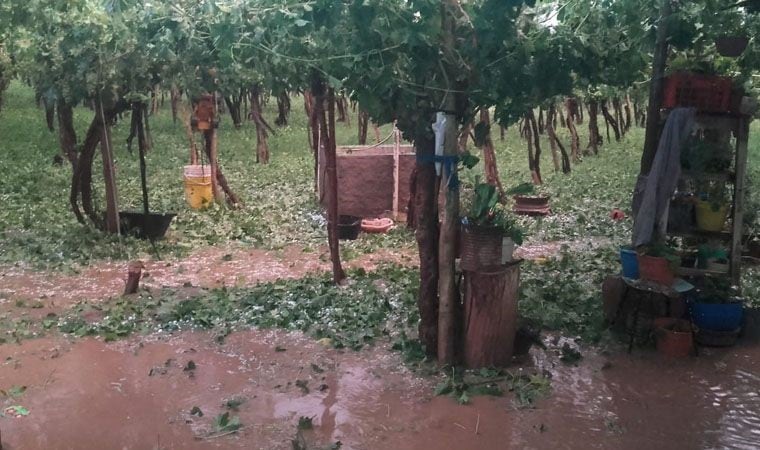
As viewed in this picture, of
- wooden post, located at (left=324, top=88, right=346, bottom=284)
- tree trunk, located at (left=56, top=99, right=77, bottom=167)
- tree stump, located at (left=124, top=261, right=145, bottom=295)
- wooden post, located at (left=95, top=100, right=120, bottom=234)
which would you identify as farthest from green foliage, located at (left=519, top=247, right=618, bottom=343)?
tree trunk, located at (left=56, top=99, right=77, bottom=167)

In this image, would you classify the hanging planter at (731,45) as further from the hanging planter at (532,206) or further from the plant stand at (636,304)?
the hanging planter at (532,206)

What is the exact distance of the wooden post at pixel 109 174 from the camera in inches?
353

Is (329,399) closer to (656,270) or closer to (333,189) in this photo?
(656,270)

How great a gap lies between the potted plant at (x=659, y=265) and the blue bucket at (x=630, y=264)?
10 centimetres

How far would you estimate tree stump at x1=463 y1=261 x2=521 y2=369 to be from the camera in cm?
500

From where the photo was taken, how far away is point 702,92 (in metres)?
6.21

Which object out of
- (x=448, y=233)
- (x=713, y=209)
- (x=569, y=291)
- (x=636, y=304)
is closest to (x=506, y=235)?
(x=448, y=233)

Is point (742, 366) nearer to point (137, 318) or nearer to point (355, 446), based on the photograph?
point (355, 446)

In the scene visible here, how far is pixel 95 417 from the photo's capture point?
15.1 ft

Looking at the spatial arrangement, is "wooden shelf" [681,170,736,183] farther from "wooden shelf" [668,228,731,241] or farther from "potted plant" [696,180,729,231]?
"wooden shelf" [668,228,731,241]

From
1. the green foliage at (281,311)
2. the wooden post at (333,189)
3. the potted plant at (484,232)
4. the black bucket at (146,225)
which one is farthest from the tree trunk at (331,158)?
the black bucket at (146,225)

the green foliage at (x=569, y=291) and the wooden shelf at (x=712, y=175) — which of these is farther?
the wooden shelf at (x=712, y=175)

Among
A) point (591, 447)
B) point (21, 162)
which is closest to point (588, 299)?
point (591, 447)

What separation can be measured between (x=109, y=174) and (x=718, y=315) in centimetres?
715
